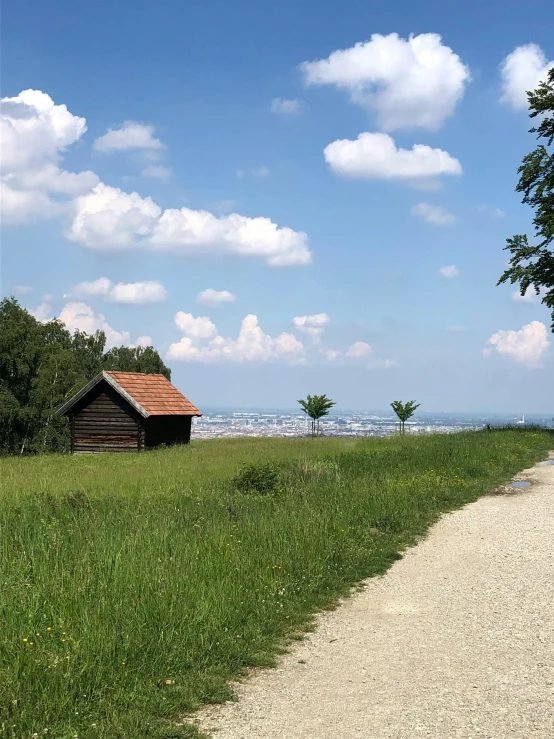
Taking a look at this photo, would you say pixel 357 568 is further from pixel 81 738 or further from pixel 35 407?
pixel 35 407

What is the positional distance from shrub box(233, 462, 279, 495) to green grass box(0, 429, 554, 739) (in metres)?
0.21

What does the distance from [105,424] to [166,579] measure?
27.7m

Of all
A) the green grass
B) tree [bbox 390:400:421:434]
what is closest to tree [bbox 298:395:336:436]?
→ tree [bbox 390:400:421:434]

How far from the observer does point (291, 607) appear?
23.5ft

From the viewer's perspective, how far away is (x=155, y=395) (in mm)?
34750

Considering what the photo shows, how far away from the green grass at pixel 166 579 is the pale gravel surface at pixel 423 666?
344 millimetres

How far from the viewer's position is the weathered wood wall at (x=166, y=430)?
33531 mm

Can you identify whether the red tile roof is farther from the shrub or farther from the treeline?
the shrub

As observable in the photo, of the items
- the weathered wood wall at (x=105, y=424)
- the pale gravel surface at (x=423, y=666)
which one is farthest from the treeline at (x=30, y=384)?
the pale gravel surface at (x=423, y=666)

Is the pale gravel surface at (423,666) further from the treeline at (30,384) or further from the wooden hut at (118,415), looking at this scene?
the treeline at (30,384)

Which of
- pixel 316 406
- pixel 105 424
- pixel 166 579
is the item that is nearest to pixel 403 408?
pixel 316 406

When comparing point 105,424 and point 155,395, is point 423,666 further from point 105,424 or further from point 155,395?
point 155,395

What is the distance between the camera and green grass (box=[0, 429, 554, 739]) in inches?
194

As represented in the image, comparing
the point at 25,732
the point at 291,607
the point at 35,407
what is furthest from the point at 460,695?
the point at 35,407
